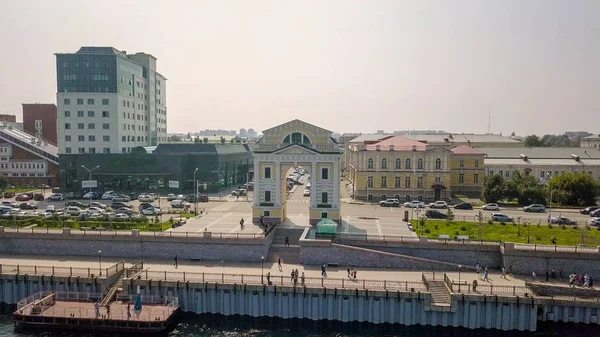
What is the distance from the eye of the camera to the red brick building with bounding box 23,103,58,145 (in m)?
113

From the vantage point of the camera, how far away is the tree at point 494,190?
6888 cm

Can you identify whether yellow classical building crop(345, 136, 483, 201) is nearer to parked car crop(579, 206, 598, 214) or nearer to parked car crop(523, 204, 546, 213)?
parked car crop(523, 204, 546, 213)

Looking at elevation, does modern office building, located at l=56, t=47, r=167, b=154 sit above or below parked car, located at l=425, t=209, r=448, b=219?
above

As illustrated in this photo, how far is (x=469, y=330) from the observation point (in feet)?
116

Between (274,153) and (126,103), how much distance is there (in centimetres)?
4398

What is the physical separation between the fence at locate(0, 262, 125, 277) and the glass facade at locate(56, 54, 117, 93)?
47900mm

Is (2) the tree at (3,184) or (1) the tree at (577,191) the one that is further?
(2) the tree at (3,184)

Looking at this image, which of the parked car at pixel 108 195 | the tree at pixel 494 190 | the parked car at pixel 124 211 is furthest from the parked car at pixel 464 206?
the parked car at pixel 108 195

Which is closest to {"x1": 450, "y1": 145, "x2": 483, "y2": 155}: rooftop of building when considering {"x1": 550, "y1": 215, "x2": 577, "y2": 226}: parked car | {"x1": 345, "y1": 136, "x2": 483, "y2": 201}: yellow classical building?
{"x1": 345, "y1": 136, "x2": 483, "y2": 201}: yellow classical building

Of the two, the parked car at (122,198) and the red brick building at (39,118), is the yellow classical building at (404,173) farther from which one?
the red brick building at (39,118)

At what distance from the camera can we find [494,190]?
226ft

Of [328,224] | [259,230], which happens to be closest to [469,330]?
[328,224]

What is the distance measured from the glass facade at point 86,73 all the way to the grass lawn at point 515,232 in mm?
56055

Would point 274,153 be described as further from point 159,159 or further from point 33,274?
point 159,159
